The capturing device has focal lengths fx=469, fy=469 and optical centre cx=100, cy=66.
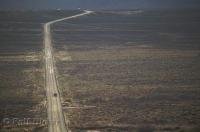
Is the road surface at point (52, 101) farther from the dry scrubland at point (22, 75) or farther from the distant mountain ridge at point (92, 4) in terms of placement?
the distant mountain ridge at point (92, 4)

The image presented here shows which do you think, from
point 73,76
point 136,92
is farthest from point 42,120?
point 73,76

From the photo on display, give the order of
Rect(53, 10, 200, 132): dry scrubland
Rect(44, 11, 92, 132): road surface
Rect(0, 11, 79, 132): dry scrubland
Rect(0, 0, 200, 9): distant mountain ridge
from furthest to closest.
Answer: Rect(0, 0, 200, 9): distant mountain ridge → Rect(0, 11, 79, 132): dry scrubland → Rect(53, 10, 200, 132): dry scrubland → Rect(44, 11, 92, 132): road surface

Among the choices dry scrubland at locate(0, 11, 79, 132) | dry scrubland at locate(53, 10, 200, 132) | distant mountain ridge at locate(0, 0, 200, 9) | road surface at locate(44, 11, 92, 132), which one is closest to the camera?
road surface at locate(44, 11, 92, 132)

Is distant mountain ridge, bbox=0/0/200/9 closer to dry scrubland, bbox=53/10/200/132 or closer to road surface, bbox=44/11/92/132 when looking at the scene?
dry scrubland, bbox=53/10/200/132

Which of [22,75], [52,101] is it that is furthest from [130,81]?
[22,75]

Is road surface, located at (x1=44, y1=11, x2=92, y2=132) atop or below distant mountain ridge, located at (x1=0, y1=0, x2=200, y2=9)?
below

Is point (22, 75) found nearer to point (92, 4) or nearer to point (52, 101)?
point (52, 101)

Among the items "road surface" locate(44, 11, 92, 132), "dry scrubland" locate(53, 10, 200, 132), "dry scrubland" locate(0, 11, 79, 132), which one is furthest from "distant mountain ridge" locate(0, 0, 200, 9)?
"road surface" locate(44, 11, 92, 132)

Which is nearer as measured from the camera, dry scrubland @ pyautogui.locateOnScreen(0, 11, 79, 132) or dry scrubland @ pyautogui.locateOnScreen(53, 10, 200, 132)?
dry scrubland @ pyautogui.locateOnScreen(53, 10, 200, 132)
